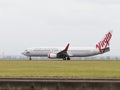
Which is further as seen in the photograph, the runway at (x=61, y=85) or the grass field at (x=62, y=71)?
the grass field at (x=62, y=71)

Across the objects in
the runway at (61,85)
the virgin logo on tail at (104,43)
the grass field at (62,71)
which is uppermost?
the virgin logo on tail at (104,43)

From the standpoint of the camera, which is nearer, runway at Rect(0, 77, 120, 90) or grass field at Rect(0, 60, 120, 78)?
runway at Rect(0, 77, 120, 90)

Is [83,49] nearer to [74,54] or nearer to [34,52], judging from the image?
[74,54]

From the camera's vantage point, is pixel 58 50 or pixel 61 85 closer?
pixel 61 85

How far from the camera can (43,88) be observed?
92.3 ft

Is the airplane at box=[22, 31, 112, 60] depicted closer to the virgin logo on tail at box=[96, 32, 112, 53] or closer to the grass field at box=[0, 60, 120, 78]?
the virgin logo on tail at box=[96, 32, 112, 53]

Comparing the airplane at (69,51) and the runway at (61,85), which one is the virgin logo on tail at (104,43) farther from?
the runway at (61,85)

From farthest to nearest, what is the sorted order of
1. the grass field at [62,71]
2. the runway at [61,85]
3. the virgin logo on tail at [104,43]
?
the virgin logo on tail at [104,43]
the grass field at [62,71]
the runway at [61,85]

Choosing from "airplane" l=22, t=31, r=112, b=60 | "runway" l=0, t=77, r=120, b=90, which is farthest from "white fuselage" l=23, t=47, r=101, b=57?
"runway" l=0, t=77, r=120, b=90

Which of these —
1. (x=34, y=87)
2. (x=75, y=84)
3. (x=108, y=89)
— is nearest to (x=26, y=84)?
(x=34, y=87)

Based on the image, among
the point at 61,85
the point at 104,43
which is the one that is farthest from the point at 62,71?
the point at 104,43

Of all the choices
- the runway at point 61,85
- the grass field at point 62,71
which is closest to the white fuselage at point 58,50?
the grass field at point 62,71

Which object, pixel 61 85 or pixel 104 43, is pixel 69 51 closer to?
pixel 104 43

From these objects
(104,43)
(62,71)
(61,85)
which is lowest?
(61,85)
